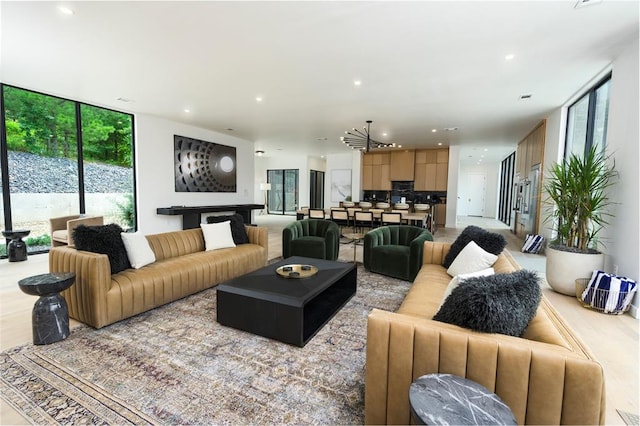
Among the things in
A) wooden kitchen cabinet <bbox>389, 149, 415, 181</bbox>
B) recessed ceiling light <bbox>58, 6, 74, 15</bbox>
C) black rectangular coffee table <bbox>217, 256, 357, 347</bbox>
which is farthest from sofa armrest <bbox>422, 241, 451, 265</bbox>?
wooden kitchen cabinet <bbox>389, 149, 415, 181</bbox>

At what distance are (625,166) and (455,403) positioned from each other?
3.83 m

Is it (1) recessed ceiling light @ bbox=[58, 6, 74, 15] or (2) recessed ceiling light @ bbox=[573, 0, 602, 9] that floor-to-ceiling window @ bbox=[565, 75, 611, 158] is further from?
(1) recessed ceiling light @ bbox=[58, 6, 74, 15]

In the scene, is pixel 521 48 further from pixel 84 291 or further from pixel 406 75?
pixel 84 291

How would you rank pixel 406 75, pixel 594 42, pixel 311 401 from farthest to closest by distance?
1. pixel 406 75
2. pixel 594 42
3. pixel 311 401

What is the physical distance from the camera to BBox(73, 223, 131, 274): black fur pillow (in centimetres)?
280

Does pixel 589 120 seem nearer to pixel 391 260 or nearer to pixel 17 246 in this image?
pixel 391 260

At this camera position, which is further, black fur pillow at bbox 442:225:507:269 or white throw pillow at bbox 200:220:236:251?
white throw pillow at bbox 200:220:236:251

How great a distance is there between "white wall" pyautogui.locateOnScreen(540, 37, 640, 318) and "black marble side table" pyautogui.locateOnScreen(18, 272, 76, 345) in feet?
17.8

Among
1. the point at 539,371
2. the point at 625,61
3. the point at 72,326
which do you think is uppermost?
the point at 625,61

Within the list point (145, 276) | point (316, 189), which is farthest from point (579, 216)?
point (316, 189)

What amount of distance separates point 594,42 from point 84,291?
18.7 feet

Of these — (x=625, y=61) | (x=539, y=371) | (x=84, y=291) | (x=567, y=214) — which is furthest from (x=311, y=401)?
(x=625, y=61)

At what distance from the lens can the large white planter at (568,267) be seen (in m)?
3.47

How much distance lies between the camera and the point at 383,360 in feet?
4.71
